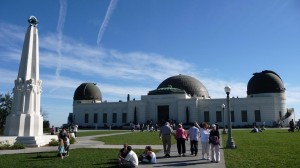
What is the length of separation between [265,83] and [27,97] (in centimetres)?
5550

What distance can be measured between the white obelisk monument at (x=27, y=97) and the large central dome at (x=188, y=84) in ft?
182

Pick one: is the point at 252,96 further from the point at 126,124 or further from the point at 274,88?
the point at 126,124

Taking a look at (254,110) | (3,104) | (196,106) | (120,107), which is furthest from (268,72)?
(3,104)

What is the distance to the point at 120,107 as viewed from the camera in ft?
230

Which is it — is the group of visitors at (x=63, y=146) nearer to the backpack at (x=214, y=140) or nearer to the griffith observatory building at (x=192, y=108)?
the backpack at (x=214, y=140)

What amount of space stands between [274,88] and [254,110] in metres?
7.40

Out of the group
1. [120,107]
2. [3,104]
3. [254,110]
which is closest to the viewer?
[3,104]

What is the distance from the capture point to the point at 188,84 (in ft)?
251

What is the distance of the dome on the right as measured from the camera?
206ft

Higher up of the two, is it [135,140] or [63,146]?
[63,146]

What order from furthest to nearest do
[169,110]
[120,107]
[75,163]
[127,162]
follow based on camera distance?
[120,107]
[169,110]
[75,163]
[127,162]

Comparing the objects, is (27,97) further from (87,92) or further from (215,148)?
(87,92)

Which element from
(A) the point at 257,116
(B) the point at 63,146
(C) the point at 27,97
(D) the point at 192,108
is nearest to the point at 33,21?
(C) the point at 27,97

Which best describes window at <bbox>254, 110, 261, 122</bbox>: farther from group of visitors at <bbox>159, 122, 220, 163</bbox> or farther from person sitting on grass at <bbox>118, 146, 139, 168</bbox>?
person sitting on grass at <bbox>118, 146, 139, 168</bbox>
